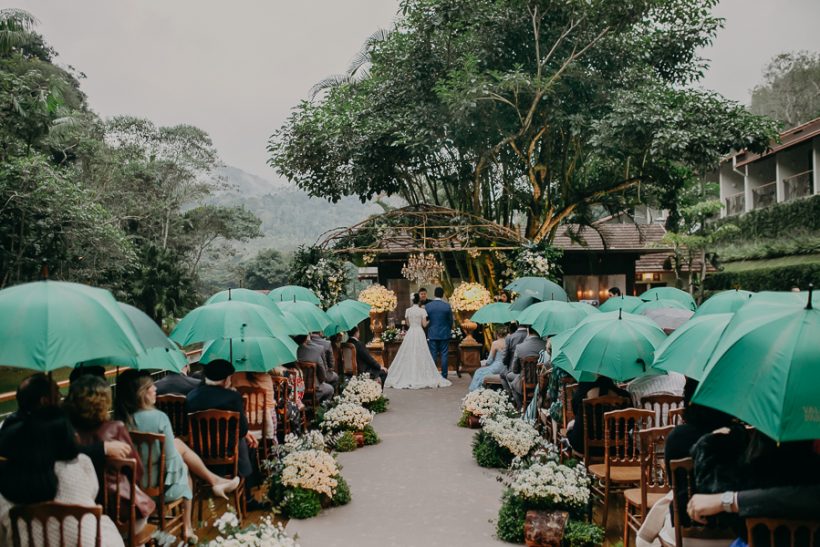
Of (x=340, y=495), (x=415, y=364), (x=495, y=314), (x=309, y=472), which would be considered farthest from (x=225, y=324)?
(x=415, y=364)

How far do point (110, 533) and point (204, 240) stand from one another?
3708 centimetres

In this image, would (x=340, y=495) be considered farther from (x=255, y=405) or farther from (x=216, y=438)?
(x=216, y=438)

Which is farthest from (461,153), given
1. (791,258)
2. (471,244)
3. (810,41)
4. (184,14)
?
(184,14)

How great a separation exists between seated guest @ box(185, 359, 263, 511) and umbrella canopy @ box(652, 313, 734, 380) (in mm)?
3258

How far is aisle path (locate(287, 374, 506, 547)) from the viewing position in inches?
220

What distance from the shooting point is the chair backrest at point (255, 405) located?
652cm

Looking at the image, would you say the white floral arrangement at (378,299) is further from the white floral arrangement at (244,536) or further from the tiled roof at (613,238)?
the white floral arrangement at (244,536)

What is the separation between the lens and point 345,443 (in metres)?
8.65

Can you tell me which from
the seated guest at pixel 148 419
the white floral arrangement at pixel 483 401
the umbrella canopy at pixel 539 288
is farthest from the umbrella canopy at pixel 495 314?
the seated guest at pixel 148 419

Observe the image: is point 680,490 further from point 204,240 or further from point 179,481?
point 204,240

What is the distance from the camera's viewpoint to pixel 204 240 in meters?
38.9

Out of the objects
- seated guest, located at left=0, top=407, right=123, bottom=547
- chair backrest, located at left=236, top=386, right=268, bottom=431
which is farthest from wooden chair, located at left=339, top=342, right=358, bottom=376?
seated guest, located at left=0, top=407, right=123, bottom=547

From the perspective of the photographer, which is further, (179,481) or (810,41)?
(810,41)

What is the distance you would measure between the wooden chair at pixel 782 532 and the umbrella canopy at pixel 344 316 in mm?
8587
